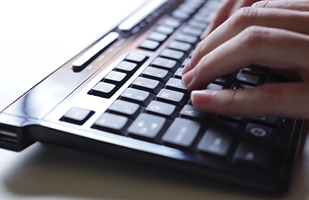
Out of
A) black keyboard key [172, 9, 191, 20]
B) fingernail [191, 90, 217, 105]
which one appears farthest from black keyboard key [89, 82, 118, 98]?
black keyboard key [172, 9, 191, 20]

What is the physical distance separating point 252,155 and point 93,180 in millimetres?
162

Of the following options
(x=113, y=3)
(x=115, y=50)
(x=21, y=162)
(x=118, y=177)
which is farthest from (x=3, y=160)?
(x=113, y=3)

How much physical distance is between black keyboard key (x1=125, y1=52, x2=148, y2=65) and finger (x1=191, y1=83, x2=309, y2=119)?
0.14m

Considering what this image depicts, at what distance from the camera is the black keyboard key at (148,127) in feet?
1.20

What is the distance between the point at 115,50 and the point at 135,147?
244mm

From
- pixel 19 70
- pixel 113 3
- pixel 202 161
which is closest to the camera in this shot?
pixel 202 161

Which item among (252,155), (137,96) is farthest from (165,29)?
(252,155)

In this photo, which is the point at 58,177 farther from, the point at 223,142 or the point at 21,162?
the point at 223,142

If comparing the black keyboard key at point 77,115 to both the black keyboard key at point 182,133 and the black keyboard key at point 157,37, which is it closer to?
the black keyboard key at point 182,133

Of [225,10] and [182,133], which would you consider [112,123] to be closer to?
[182,133]

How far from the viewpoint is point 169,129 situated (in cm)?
38

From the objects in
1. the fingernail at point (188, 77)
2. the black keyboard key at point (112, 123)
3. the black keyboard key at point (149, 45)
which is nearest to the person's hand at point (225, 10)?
the black keyboard key at point (149, 45)

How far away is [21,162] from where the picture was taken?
40 cm

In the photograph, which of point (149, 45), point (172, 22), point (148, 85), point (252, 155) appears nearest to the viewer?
point (252, 155)
